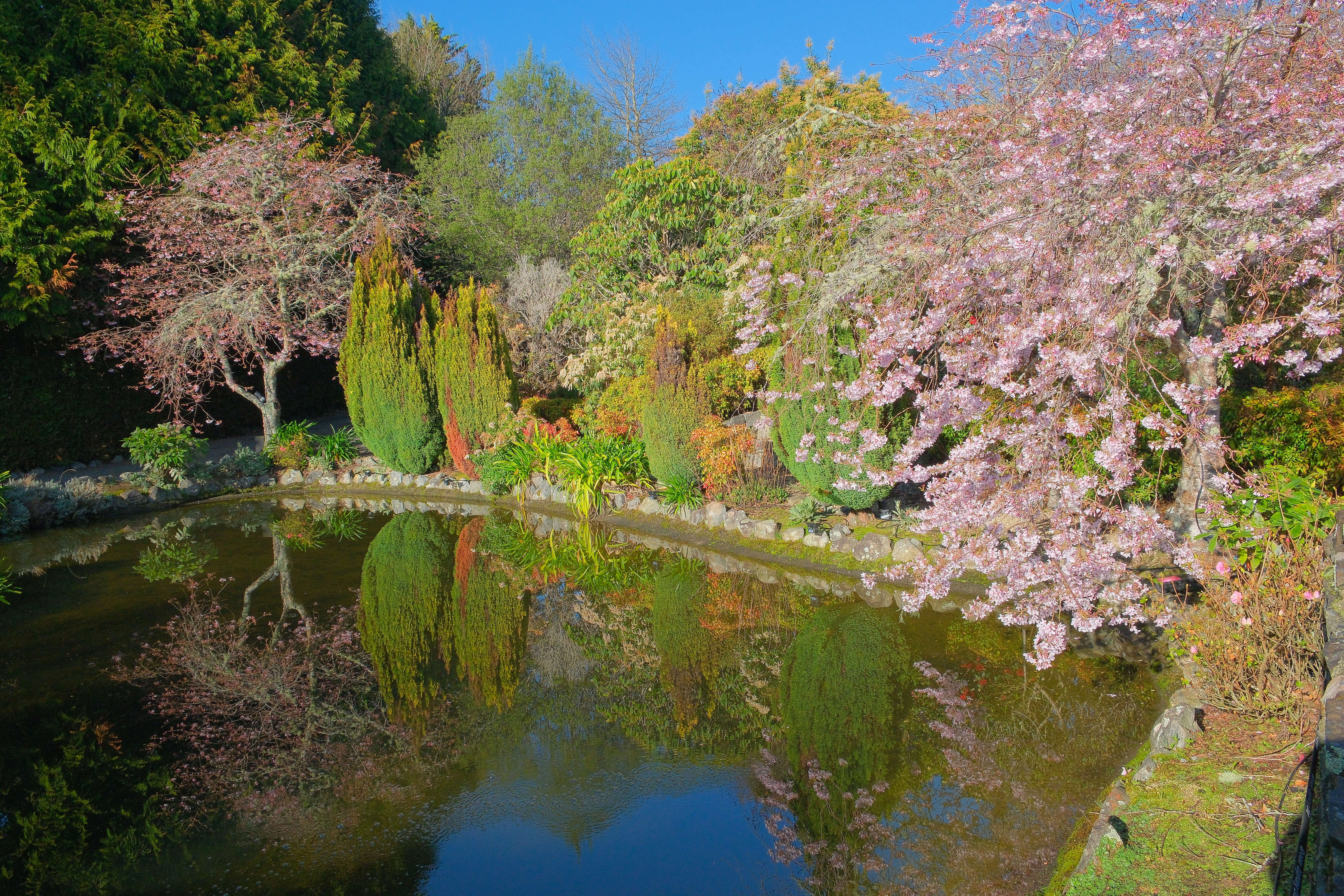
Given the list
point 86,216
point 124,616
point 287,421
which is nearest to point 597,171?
point 287,421

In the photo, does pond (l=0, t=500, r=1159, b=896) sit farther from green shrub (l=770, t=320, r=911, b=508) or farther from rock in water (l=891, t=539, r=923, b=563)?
green shrub (l=770, t=320, r=911, b=508)

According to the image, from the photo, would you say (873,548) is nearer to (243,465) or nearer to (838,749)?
(838,749)

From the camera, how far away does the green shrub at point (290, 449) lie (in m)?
11.7

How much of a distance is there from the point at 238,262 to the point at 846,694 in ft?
37.6

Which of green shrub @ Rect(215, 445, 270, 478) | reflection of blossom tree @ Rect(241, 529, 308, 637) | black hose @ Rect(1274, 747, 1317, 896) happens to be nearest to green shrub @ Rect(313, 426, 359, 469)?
green shrub @ Rect(215, 445, 270, 478)

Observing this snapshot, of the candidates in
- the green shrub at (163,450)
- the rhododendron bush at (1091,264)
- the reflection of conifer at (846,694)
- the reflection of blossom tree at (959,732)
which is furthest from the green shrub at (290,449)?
the reflection of blossom tree at (959,732)

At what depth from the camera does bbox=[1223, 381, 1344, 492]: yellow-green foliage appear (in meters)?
5.40

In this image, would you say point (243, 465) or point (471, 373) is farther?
point (243, 465)

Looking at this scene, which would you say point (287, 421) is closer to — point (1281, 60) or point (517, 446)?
point (517, 446)

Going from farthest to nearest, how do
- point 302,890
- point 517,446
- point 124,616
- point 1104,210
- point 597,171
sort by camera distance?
point 597,171 → point 517,446 → point 124,616 → point 1104,210 → point 302,890

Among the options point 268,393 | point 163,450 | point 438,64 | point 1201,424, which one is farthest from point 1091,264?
point 438,64

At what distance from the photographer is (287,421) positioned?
14.8m

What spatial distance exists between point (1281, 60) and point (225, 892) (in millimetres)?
6344

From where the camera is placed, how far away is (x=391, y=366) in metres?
11.1
